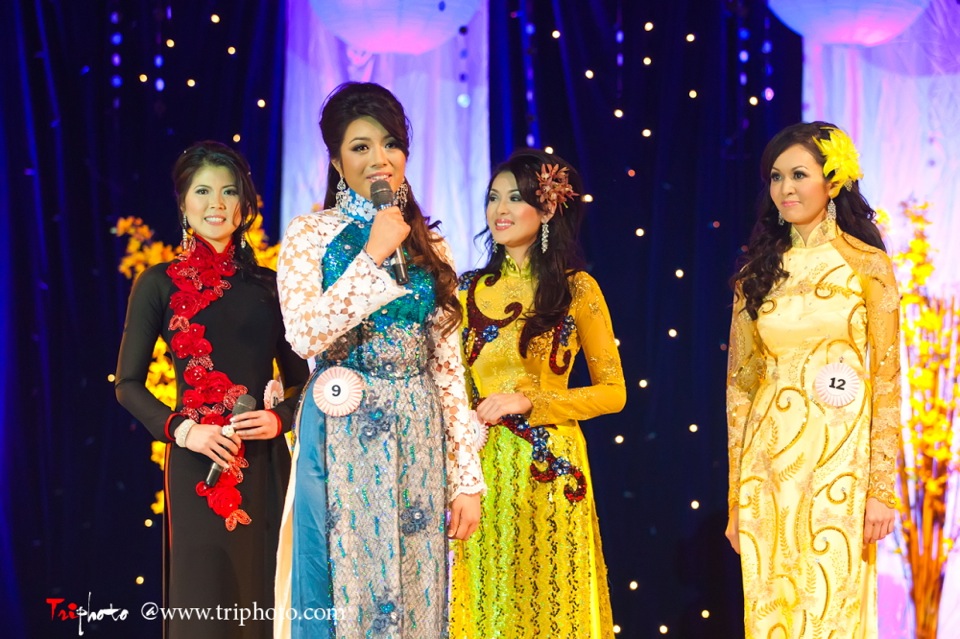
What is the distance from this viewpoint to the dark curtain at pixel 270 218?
3.79 meters

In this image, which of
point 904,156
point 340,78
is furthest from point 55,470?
point 904,156

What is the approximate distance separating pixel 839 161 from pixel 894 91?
55.5 inches

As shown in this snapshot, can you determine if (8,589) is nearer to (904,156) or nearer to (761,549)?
(761,549)

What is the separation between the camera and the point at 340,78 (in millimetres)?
3984

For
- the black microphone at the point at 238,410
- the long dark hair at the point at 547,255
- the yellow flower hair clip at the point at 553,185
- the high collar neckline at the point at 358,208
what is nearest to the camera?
the high collar neckline at the point at 358,208

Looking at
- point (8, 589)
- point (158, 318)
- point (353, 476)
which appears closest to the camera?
point (353, 476)

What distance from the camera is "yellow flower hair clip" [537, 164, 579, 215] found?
3.12m

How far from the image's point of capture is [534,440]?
2.93m

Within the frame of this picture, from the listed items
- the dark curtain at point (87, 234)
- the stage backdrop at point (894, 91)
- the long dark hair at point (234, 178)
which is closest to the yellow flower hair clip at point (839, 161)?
the stage backdrop at point (894, 91)

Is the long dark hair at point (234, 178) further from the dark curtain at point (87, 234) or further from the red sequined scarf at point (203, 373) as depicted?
the dark curtain at point (87, 234)

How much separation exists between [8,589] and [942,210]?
11.7 ft

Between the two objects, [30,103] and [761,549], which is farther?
[30,103]

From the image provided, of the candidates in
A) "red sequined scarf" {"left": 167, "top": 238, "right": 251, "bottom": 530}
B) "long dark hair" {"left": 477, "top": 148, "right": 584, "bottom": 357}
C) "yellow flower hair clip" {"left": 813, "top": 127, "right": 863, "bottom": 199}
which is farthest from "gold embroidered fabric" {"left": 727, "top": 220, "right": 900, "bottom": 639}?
"red sequined scarf" {"left": 167, "top": 238, "right": 251, "bottom": 530}

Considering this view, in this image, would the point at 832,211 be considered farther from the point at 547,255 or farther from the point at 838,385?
the point at 547,255
